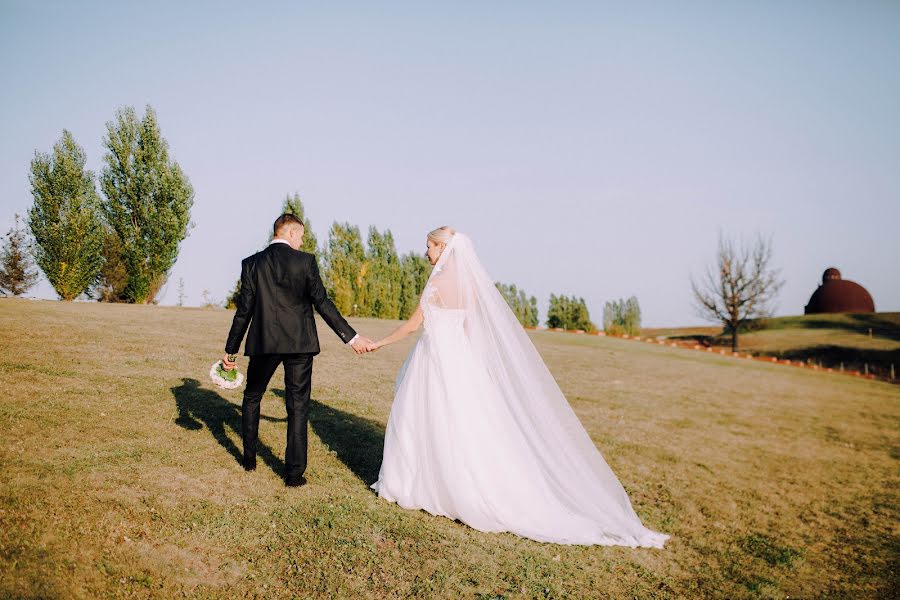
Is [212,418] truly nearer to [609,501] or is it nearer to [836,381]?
[609,501]

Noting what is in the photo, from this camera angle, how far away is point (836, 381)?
32.2 m

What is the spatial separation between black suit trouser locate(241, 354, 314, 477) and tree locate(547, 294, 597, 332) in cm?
5565

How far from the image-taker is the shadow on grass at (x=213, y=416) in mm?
7618

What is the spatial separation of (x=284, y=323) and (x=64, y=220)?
35.5 metres

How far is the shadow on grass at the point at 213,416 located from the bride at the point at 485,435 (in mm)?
2151

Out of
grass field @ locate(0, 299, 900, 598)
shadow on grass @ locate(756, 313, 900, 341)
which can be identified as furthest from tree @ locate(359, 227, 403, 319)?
shadow on grass @ locate(756, 313, 900, 341)

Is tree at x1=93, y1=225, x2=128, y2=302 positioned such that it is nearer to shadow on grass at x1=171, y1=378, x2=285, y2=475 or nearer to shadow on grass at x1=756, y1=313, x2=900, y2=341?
shadow on grass at x1=171, y1=378, x2=285, y2=475

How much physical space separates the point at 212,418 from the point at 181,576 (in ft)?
15.5

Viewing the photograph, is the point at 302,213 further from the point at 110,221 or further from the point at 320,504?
the point at 320,504

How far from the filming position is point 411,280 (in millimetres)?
50781

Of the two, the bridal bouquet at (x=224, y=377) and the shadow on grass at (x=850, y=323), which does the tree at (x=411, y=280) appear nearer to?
the shadow on grass at (x=850, y=323)

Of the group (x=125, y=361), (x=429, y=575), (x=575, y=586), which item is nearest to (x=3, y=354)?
(x=125, y=361)

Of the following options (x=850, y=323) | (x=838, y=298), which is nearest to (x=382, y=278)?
(x=850, y=323)

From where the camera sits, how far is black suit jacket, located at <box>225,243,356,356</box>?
6250mm
